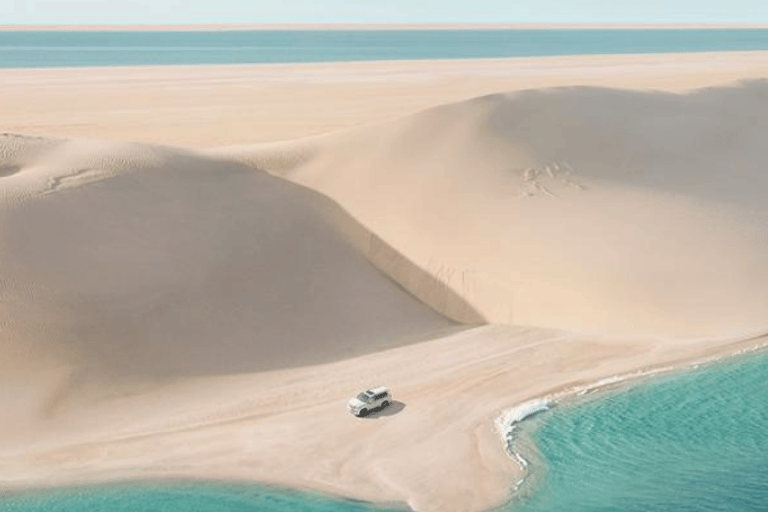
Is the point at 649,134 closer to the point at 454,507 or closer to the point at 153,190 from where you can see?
the point at 153,190

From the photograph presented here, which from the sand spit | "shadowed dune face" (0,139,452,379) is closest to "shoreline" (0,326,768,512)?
"shadowed dune face" (0,139,452,379)

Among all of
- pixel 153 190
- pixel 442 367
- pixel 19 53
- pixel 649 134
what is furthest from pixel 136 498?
pixel 19 53

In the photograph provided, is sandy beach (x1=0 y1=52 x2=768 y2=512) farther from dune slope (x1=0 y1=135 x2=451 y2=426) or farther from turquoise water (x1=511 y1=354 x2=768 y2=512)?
turquoise water (x1=511 y1=354 x2=768 y2=512)

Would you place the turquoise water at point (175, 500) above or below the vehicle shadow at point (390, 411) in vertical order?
below

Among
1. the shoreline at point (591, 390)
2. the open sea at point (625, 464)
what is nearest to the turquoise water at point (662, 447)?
the open sea at point (625, 464)

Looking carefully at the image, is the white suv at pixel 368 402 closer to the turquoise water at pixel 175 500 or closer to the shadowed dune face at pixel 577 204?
the turquoise water at pixel 175 500

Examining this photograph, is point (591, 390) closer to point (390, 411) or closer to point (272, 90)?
point (390, 411)
